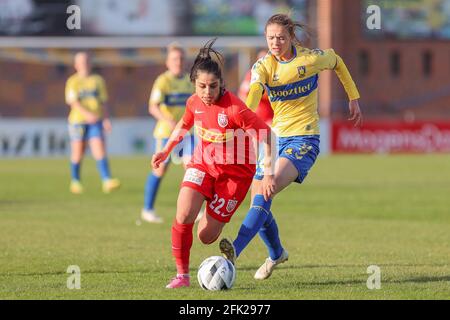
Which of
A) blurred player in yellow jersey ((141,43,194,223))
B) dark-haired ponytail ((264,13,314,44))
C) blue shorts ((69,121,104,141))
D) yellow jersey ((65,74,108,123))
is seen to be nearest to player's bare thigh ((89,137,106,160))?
blue shorts ((69,121,104,141))

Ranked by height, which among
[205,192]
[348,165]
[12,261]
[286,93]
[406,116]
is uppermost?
[286,93]

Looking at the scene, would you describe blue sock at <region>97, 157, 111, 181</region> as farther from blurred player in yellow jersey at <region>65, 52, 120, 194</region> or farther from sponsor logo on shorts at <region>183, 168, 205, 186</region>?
sponsor logo on shorts at <region>183, 168, 205, 186</region>

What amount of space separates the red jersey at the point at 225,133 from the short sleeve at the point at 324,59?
103 centimetres

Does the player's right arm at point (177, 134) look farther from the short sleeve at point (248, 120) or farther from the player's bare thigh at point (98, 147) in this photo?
the player's bare thigh at point (98, 147)

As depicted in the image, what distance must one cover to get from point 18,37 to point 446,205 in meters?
25.9

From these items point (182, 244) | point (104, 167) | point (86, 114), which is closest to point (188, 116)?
point (182, 244)

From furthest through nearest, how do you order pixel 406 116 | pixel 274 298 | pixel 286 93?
pixel 406 116, pixel 286 93, pixel 274 298

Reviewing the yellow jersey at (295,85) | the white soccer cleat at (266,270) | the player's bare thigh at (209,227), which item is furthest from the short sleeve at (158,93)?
the player's bare thigh at (209,227)

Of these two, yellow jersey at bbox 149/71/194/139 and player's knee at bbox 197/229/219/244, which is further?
yellow jersey at bbox 149/71/194/139

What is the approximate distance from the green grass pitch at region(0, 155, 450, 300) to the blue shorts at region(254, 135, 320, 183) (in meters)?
0.90

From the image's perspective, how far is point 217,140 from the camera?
823 centimetres

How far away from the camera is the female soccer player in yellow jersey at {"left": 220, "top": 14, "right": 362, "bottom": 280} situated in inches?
339

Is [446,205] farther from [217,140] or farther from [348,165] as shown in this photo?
[348,165]

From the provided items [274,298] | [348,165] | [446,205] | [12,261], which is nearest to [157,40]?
[348,165]
